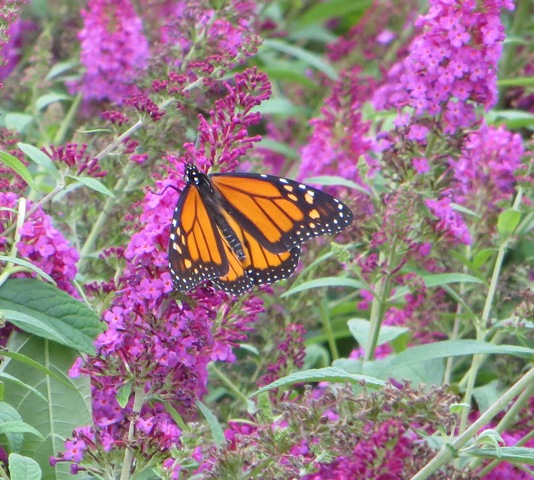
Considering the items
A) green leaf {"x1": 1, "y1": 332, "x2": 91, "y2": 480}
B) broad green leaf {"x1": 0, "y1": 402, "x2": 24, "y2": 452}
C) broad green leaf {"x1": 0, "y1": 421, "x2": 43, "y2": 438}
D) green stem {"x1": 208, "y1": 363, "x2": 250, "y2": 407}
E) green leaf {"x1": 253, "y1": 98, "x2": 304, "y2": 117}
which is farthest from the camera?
green leaf {"x1": 253, "y1": 98, "x2": 304, "y2": 117}

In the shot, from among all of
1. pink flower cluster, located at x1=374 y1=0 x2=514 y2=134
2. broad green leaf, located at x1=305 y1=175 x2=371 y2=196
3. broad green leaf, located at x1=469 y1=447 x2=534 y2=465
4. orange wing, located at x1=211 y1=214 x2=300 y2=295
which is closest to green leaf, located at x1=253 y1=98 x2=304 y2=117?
broad green leaf, located at x1=305 y1=175 x2=371 y2=196

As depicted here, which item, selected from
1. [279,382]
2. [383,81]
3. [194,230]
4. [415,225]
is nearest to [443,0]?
[415,225]

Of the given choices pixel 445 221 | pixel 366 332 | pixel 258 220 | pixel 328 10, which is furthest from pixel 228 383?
pixel 328 10

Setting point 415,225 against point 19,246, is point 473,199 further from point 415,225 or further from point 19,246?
point 19,246

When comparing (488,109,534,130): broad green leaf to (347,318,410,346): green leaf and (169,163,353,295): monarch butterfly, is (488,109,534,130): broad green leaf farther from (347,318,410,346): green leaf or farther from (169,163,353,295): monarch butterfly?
(169,163,353,295): monarch butterfly

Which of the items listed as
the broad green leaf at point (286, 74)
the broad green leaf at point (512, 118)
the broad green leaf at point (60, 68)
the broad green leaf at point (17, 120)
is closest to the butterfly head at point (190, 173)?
the broad green leaf at point (17, 120)
